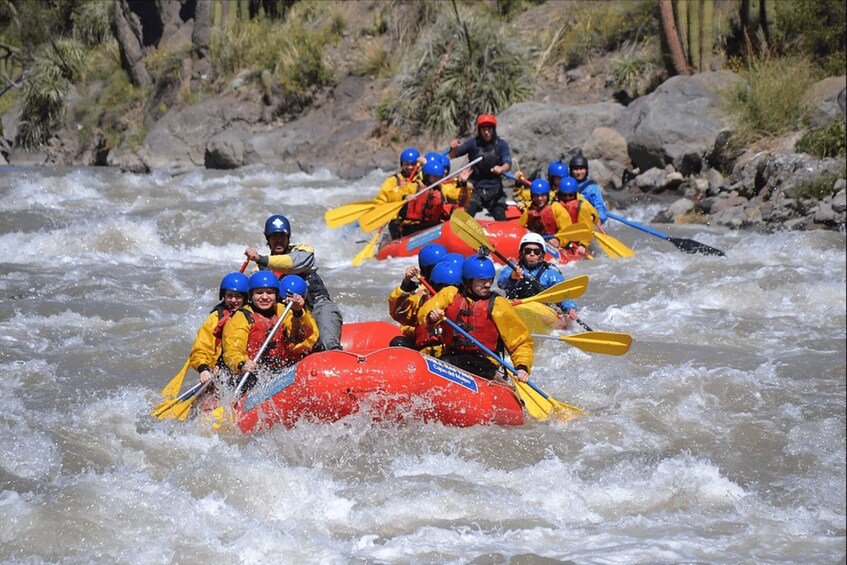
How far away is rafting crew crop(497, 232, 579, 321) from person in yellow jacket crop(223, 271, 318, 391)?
179cm

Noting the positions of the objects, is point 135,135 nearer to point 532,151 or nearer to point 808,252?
point 532,151

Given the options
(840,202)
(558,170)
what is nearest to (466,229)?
(558,170)

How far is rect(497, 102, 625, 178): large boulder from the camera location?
14.3 m

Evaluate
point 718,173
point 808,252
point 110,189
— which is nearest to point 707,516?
point 808,252

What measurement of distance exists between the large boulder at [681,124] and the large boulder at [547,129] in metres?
0.63

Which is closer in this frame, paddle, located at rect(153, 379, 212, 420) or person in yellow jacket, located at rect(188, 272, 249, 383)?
paddle, located at rect(153, 379, 212, 420)

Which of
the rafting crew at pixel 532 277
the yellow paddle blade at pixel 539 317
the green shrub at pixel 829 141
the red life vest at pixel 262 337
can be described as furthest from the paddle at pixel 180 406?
the green shrub at pixel 829 141

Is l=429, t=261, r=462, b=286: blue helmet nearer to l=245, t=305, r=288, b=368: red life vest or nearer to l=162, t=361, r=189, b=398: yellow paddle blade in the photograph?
l=245, t=305, r=288, b=368: red life vest

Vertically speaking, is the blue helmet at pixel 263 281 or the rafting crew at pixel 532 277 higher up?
the blue helmet at pixel 263 281

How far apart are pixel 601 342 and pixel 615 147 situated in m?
8.28

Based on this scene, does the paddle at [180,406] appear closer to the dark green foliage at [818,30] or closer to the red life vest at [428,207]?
the red life vest at [428,207]

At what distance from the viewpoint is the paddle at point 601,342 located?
605 centimetres

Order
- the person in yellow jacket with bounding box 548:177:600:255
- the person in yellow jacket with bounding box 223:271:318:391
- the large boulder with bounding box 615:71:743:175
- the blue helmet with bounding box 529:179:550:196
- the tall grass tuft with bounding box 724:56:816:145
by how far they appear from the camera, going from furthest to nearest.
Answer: the large boulder with bounding box 615:71:743:175 → the tall grass tuft with bounding box 724:56:816:145 → the person in yellow jacket with bounding box 548:177:600:255 → the blue helmet with bounding box 529:179:550:196 → the person in yellow jacket with bounding box 223:271:318:391

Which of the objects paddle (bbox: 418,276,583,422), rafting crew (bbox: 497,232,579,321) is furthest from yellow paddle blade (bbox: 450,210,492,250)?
paddle (bbox: 418,276,583,422)
